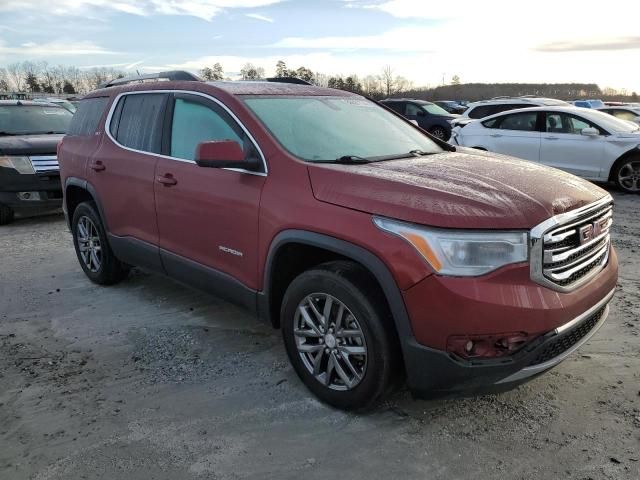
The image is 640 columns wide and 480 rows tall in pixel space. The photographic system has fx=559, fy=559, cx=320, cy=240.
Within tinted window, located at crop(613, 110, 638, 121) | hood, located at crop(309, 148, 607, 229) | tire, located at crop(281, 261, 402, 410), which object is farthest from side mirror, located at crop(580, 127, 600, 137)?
tire, located at crop(281, 261, 402, 410)

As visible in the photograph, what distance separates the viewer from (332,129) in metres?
3.77

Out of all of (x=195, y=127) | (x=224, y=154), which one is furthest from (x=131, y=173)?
(x=224, y=154)

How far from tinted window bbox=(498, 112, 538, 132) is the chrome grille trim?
790 centimetres

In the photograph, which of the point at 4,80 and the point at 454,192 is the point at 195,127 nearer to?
the point at 454,192

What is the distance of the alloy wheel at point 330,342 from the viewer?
9.65 feet

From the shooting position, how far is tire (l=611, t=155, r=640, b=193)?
939 cm

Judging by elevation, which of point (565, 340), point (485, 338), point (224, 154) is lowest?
point (565, 340)

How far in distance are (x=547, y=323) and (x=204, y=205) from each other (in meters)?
2.22

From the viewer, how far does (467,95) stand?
3219 inches

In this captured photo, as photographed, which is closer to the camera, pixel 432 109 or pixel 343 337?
pixel 343 337

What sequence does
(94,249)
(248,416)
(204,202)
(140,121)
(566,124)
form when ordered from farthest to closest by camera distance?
(566,124) → (94,249) → (140,121) → (204,202) → (248,416)

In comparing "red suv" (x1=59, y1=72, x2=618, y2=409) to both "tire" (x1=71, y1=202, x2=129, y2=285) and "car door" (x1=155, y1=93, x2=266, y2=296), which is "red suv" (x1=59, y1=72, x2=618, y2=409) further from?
"tire" (x1=71, y1=202, x2=129, y2=285)

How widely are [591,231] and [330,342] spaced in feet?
4.98

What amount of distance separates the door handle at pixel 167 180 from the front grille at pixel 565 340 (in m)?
2.63
